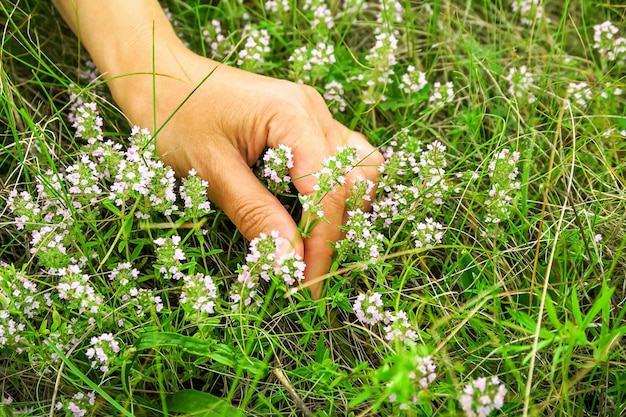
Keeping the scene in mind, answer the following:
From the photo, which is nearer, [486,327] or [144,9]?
[486,327]

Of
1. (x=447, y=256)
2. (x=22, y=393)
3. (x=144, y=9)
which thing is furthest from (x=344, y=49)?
(x=22, y=393)

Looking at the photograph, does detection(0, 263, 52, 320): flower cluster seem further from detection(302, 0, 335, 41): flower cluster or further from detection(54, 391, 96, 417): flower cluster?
detection(302, 0, 335, 41): flower cluster

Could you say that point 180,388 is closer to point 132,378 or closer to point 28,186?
point 132,378

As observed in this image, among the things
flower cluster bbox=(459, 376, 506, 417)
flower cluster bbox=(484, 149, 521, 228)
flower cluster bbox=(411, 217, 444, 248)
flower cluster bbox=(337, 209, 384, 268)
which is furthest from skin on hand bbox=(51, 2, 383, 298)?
flower cluster bbox=(459, 376, 506, 417)

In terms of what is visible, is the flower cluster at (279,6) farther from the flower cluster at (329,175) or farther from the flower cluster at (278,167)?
the flower cluster at (329,175)

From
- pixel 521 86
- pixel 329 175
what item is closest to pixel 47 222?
pixel 329 175

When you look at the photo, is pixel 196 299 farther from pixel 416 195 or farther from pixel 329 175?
pixel 416 195
